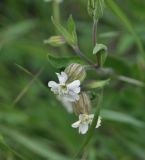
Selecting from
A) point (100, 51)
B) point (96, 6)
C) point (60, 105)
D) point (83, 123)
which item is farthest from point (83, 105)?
point (60, 105)

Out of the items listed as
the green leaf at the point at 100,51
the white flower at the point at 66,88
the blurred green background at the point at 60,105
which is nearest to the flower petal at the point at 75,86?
the white flower at the point at 66,88

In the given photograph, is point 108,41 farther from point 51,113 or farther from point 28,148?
point 28,148

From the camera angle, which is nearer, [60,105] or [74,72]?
[74,72]

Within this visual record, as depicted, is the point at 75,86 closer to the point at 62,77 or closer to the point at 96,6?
the point at 62,77

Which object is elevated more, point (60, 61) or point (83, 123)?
point (60, 61)

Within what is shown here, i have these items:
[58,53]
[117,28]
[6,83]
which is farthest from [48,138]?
[117,28]
